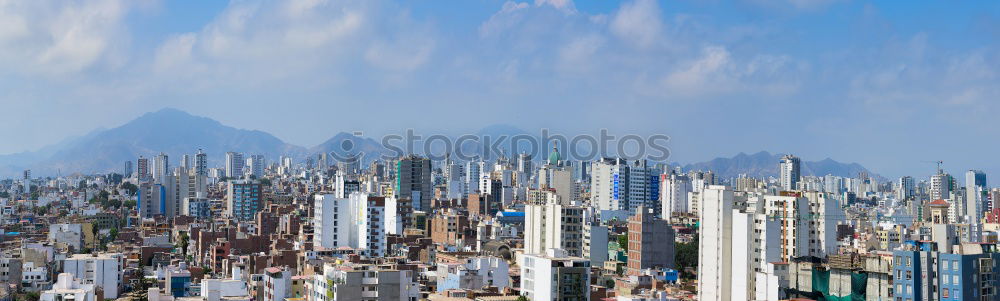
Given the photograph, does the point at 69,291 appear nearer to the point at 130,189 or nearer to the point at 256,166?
the point at 130,189

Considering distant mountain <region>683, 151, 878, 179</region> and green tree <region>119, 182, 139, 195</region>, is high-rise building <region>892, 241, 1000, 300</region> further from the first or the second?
distant mountain <region>683, 151, 878, 179</region>

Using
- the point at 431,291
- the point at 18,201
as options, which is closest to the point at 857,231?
the point at 431,291

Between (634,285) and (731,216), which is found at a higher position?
(731,216)

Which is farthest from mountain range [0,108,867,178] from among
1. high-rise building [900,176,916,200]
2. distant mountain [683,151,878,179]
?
high-rise building [900,176,916,200]

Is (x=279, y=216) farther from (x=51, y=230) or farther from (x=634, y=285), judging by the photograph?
(x=634, y=285)

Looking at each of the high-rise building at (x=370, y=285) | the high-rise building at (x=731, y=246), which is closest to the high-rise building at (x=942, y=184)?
the high-rise building at (x=731, y=246)

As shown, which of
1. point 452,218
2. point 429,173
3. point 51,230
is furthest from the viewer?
point 429,173
